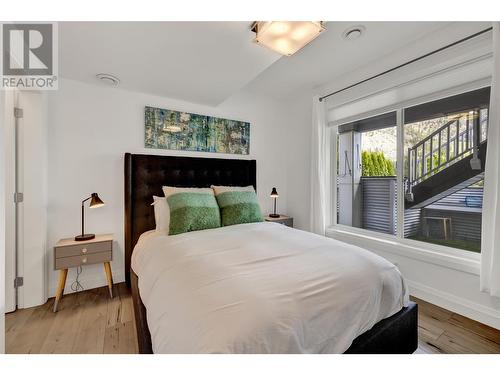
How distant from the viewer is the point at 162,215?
2266 millimetres

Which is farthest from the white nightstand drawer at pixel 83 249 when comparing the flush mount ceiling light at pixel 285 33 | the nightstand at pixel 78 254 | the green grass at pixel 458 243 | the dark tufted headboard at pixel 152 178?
the green grass at pixel 458 243

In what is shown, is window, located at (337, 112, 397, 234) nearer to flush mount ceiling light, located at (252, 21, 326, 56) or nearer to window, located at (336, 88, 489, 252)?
window, located at (336, 88, 489, 252)

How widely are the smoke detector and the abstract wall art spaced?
1.68m

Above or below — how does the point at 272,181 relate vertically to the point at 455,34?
below

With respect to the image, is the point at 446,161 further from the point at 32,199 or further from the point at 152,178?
the point at 32,199

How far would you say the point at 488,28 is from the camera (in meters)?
1.65

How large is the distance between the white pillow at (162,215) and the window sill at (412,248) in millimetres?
2110

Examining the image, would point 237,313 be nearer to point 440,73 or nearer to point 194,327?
point 194,327

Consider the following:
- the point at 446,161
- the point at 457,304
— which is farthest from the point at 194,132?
the point at 457,304

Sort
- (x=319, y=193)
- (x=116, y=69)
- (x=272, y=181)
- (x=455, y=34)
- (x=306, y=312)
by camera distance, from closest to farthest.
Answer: (x=306, y=312), (x=455, y=34), (x=116, y=69), (x=319, y=193), (x=272, y=181)

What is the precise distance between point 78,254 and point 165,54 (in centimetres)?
199
